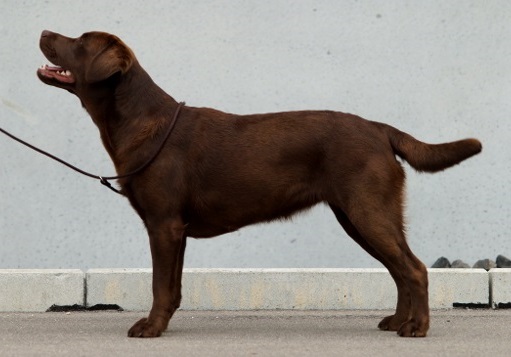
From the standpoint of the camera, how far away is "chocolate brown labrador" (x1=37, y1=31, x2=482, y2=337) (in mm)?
7465

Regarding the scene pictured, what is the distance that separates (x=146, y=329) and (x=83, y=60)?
64.5 inches

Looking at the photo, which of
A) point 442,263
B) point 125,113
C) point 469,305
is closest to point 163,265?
point 125,113

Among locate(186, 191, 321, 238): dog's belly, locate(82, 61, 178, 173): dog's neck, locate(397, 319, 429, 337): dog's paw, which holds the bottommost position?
locate(397, 319, 429, 337): dog's paw

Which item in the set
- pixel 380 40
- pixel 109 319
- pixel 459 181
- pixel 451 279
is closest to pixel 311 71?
pixel 380 40

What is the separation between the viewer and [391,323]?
7.76 meters

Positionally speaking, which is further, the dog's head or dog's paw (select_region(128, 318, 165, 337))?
the dog's head

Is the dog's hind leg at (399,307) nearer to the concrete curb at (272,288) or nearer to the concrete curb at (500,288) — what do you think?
the concrete curb at (272,288)

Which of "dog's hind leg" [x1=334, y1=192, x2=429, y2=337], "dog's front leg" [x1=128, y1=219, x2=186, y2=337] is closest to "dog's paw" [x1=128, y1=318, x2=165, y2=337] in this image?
"dog's front leg" [x1=128, y1=219, x2=186, y2=337]

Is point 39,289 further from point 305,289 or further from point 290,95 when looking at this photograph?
point 290,95

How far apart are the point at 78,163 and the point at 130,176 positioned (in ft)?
8.18

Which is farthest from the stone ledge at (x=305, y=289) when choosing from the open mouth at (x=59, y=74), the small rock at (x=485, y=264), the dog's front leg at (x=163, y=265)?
the open mouth at (x=59, y=74)

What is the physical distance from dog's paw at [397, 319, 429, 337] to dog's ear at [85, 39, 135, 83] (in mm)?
2250

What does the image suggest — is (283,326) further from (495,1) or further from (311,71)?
(495,1)

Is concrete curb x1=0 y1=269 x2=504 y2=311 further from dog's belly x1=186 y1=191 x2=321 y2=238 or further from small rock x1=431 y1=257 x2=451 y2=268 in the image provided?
dog's belly x1=186 y1=191 x2=321 y2=238
